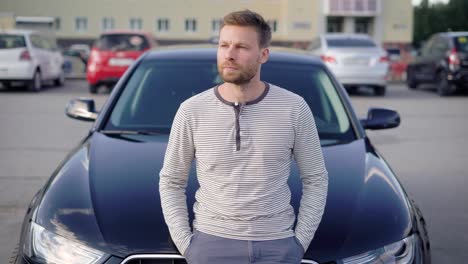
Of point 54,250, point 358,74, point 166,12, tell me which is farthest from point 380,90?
point 166,12

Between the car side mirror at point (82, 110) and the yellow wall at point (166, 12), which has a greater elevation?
the yellow wall at point (166, 12)

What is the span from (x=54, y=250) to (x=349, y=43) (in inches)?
644

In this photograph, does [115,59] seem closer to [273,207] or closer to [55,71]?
[55,71]

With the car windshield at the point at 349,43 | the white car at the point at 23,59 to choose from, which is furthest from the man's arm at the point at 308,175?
the white car at the point at 23,59

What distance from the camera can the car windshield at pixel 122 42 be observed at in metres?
18.0

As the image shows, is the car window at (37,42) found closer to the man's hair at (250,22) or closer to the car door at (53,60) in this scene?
the car door at (53,60)

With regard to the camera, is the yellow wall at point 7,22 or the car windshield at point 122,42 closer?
the car windshield at point 122,42

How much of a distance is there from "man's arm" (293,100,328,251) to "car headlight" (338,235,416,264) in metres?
0.44

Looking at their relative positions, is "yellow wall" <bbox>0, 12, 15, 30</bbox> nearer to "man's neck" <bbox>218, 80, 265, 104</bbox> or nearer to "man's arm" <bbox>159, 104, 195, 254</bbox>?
"man's arm" <bbox>159, 104, 195, 254</bbox>

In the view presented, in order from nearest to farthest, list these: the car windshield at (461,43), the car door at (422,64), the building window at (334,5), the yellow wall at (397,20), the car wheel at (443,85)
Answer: the car windshield at (461,43) → the car wheel at (443,85) → the car door at (422,64) → the building window at (334,5) → the yellow wall at (397,20)

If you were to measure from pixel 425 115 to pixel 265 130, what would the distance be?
40.1 feet

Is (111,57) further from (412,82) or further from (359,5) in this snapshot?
(359,5)

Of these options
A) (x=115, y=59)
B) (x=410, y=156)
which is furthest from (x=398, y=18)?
(x=410, y=156)

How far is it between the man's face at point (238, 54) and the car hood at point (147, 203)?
0.82m
